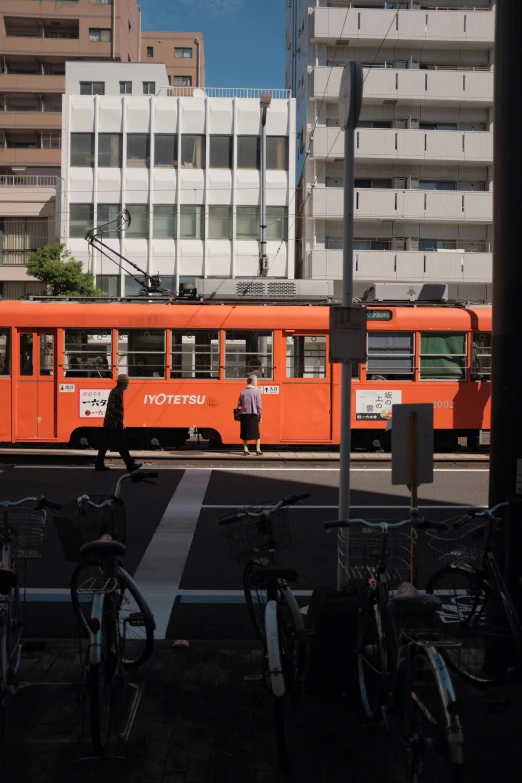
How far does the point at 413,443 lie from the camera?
525 centimetres

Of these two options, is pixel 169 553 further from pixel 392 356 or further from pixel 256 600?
pixel 392 356

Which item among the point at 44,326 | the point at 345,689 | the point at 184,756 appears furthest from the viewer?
the point at 44,326

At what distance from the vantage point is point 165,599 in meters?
6.93

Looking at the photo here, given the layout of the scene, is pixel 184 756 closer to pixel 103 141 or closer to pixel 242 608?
pixel 242 608

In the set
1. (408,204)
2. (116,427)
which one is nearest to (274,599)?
(116,427)

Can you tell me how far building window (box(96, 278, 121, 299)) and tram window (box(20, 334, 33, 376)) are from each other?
2166 centimetres

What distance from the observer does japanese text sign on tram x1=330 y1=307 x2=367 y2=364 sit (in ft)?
17.7

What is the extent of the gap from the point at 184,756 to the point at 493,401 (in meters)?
2.77

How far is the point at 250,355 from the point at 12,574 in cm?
1261

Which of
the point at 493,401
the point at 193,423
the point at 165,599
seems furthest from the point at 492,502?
the point at 193,423

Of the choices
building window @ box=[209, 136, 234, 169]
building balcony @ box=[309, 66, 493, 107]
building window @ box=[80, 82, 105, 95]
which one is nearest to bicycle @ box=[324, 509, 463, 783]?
building balcony @ box=[309, 66, 493, 107]

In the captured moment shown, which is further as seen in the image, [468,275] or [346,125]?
[468,275]

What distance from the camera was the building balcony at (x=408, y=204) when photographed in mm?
35625

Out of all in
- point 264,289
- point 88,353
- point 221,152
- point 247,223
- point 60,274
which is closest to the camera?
point 88,353
